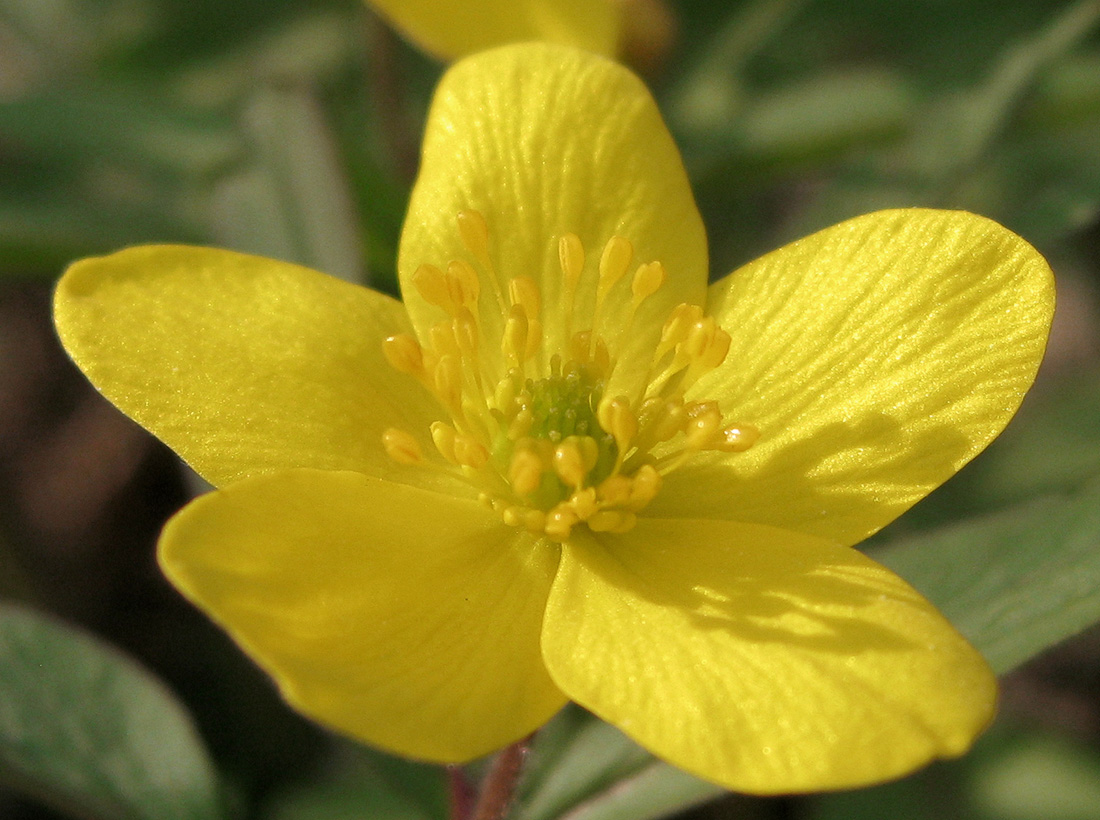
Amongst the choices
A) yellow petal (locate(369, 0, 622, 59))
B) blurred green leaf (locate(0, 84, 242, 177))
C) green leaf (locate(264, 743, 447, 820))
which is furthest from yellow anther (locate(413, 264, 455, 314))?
blurred green leaf (locate(0, 84, 242, 177))

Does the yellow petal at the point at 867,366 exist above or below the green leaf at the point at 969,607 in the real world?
above

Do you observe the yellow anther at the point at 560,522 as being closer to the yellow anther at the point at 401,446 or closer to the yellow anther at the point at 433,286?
the yellow anther at the point at 401,446

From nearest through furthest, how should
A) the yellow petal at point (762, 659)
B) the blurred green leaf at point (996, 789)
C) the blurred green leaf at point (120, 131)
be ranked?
the yellow petal at point (762, 659)
the blurred green leaf at point (996, 789)
the blurred green leaf at point (120, 131)

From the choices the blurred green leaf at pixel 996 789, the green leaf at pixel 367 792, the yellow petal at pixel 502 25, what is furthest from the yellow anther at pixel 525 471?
the blurred green leaf at pixel 996 789

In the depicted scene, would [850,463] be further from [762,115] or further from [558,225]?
[762,115]

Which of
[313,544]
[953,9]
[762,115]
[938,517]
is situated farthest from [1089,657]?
[313,544]

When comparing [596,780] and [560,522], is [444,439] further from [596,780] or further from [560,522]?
[596,780]
